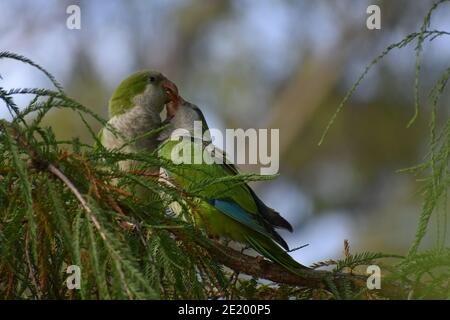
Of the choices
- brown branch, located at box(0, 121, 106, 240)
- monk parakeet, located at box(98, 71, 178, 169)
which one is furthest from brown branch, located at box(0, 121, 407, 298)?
monk parakeet, located at box(98, 71, 178, 169)

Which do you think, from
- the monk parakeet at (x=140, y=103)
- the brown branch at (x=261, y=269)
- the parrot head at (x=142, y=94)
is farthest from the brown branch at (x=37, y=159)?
the parrot head at (x=142, y=94)

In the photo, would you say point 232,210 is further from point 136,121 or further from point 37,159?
point 37,159

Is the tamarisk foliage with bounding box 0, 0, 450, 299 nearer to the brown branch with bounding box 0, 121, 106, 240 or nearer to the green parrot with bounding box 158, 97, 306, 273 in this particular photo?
the brown branch with bounding box 0, 121, 106, 240

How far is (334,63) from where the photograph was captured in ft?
31.4

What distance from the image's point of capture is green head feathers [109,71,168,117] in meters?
3.79

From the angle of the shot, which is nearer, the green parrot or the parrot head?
the green parrot

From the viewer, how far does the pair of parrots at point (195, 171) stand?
7.65 feet

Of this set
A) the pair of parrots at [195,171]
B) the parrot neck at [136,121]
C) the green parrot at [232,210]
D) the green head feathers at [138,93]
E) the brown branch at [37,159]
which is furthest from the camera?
the green head feathers at [138,93]

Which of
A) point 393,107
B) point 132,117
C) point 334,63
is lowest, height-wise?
point 132,117

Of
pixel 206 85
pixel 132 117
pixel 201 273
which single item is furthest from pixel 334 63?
pixel 201 273

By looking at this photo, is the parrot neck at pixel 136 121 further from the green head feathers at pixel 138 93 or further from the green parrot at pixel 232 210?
the green parrot at pixel 232 210

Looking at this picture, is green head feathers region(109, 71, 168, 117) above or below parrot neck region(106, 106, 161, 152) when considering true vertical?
above
